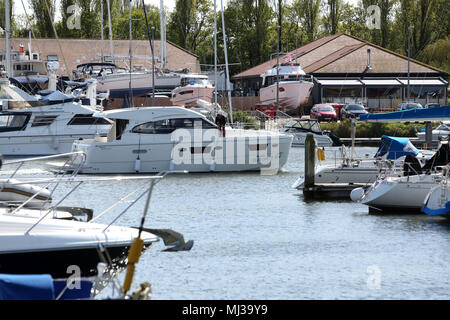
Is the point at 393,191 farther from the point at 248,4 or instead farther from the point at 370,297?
the point at 248,4

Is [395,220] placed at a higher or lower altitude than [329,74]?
lower

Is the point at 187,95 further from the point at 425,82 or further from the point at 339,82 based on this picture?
the point at 425,82

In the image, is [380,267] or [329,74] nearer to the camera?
[380,267]

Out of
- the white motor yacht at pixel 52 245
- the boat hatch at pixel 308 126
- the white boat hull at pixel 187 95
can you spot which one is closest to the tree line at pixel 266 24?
the white boat hull at pixel 187 95

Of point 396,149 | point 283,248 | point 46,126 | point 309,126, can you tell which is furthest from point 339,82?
point 283,248

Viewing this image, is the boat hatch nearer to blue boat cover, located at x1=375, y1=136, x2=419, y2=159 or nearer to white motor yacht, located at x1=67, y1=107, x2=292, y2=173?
white motor yacht, located at x1=67, y1=107, x2=292, y2=173

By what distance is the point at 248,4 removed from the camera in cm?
8156

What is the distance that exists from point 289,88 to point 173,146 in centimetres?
3315

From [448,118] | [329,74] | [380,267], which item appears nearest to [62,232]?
[380,267]

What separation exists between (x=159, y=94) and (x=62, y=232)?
48851mm

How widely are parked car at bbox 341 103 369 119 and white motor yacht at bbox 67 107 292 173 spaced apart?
1056 inches

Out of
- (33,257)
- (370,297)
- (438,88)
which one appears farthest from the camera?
(438,88)
